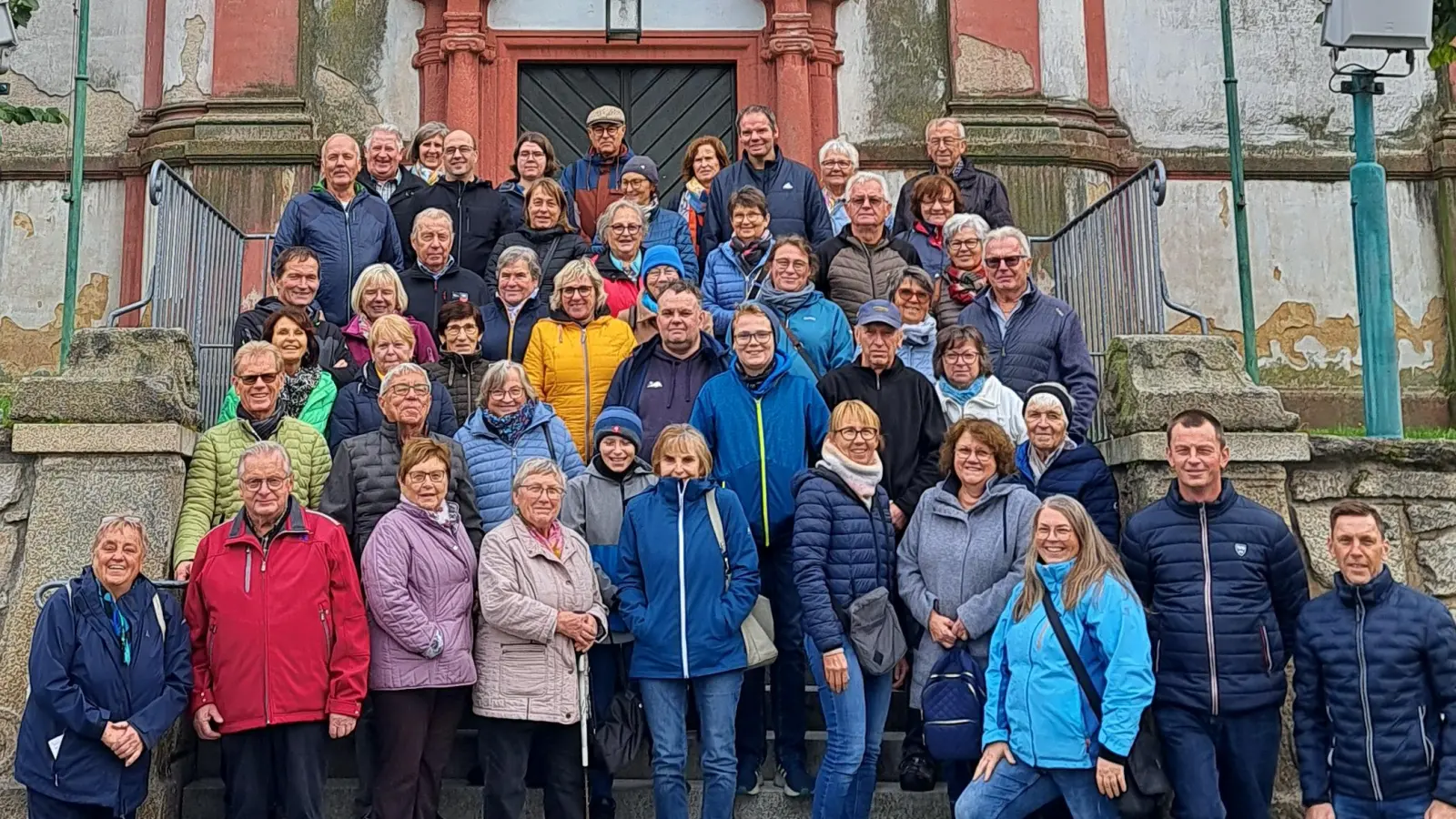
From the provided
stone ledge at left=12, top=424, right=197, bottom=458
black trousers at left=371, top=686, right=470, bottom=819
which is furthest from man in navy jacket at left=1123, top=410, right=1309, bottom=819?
stone ledge at left=12, top=424, right=197, bottom=458

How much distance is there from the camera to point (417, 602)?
5664mm

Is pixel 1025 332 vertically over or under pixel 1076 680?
over

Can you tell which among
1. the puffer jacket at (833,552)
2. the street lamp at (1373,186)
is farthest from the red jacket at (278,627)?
the street lamp at (1373,186)

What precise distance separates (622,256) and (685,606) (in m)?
2.45

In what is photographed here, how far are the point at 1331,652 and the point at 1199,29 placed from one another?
26.5 ft

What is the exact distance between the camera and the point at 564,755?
574 centimetres

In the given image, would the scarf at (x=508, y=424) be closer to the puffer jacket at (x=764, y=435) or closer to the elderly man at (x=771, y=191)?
the puffer jacket at (x=764, y=435)

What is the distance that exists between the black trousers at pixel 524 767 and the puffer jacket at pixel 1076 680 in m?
1.51

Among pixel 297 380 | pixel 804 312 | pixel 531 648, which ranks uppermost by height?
pixel 804 312

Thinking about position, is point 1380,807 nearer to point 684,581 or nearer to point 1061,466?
point 1061,466

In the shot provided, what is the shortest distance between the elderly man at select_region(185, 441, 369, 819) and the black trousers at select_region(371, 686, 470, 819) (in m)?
0.15

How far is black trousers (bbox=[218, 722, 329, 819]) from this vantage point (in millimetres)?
5496

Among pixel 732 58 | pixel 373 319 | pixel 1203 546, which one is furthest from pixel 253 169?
pixel 1203 546

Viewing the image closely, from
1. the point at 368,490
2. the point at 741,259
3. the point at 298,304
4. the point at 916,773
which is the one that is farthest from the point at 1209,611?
the point at 298,304
